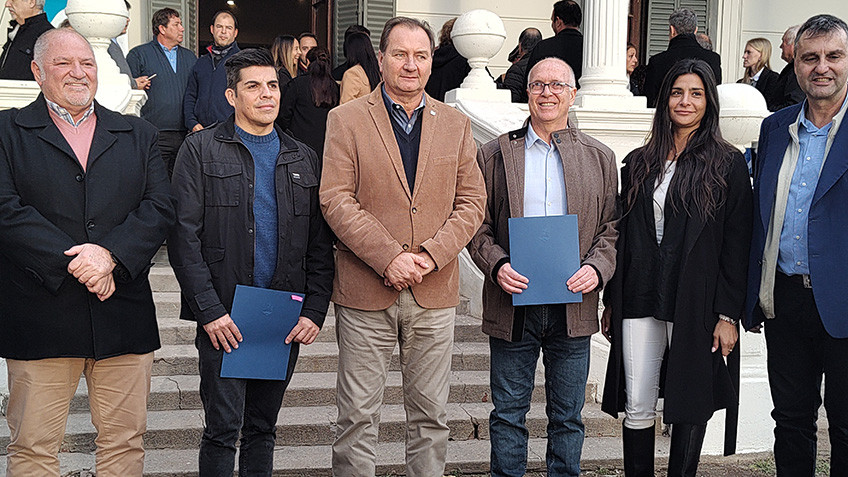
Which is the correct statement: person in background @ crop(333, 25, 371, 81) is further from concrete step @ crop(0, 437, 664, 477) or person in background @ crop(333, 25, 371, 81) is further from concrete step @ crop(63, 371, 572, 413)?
concrete step @ crop(0, 437, 664, 477)

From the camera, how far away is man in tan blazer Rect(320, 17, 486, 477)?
138 inches

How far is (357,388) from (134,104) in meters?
2.91

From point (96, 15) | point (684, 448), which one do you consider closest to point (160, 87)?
point (96, 15)

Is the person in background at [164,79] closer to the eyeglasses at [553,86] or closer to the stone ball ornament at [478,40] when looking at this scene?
the stone ball ornament at [478,40]

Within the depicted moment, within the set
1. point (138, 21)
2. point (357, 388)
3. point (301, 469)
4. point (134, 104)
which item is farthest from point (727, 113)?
point (138, 21)

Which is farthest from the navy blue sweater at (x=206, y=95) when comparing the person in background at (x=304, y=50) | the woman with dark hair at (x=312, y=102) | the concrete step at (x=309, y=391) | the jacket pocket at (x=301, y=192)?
the jacket pocket at (x=301, y=192)

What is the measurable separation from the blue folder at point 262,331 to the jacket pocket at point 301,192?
341mm

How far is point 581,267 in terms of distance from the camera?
12.1 feet

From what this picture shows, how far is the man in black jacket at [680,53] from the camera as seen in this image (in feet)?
21.1

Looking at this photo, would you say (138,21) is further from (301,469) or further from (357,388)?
(357,388)

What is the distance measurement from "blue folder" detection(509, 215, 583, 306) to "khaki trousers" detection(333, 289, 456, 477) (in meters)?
0.36

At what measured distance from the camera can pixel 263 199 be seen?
348 cm

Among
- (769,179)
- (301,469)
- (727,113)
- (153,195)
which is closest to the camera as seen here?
(153,195)

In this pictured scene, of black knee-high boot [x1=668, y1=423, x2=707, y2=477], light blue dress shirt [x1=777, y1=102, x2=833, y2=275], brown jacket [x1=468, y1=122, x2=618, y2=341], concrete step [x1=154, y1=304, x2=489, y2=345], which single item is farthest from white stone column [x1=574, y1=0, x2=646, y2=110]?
black knee-high boot [x1=668, y1=423, x2=707, y2=477]
